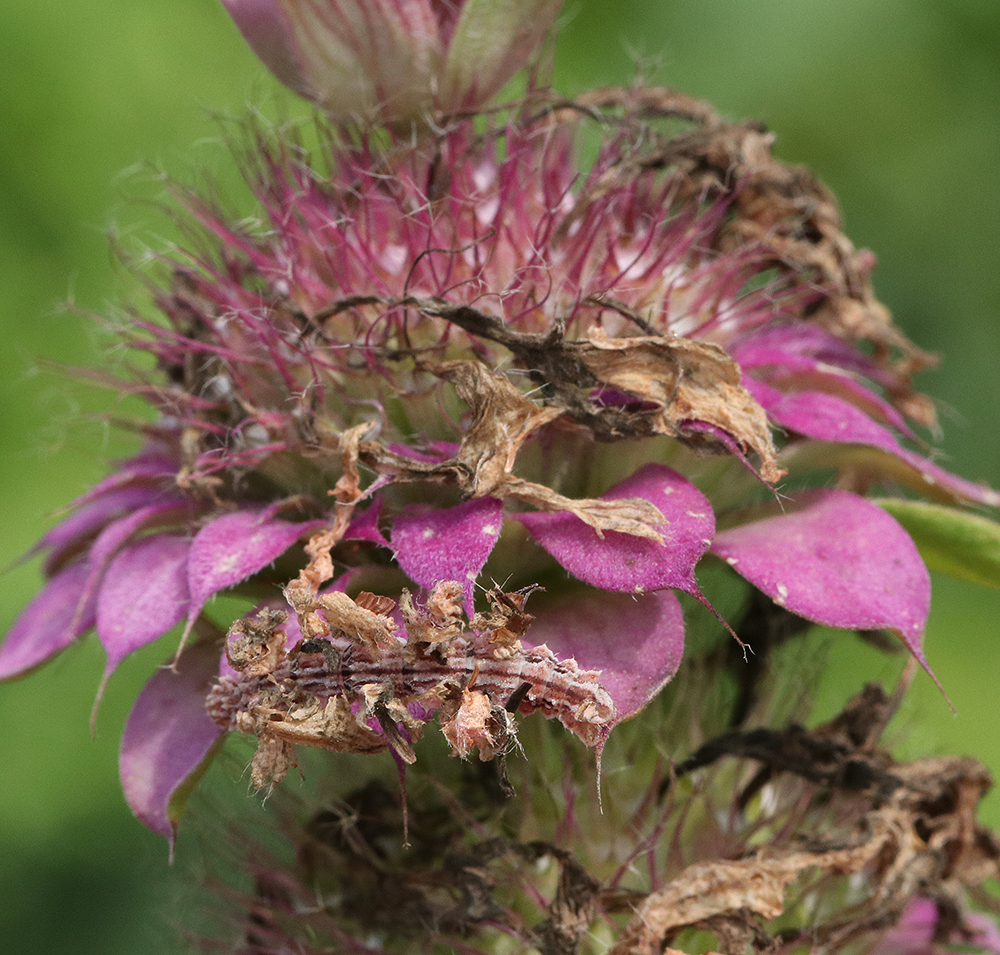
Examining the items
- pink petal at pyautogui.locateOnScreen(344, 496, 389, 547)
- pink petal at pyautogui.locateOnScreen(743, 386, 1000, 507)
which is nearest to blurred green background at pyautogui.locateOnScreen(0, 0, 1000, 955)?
pink petal at pyautogui.locateOnScreen(743, 386, 1000, 507)

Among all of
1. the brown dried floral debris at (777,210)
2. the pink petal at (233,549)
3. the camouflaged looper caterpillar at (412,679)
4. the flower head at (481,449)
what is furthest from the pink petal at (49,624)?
the brown dried floral debris at (777,210)

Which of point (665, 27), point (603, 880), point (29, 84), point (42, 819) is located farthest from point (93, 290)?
point (603, 880)

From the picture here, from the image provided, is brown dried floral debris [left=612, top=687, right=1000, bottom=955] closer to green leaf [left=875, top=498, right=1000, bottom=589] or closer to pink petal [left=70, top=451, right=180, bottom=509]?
green leaf [left=875, top=498, right=1000, bottom=589]

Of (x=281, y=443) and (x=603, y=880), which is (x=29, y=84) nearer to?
(x=281, y=443)

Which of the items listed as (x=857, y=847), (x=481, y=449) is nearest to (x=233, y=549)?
(x=481, y=449)

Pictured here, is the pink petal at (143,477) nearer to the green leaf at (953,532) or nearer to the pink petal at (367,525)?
the pink petal at (367,525)

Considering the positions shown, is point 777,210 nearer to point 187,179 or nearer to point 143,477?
point 143,477
